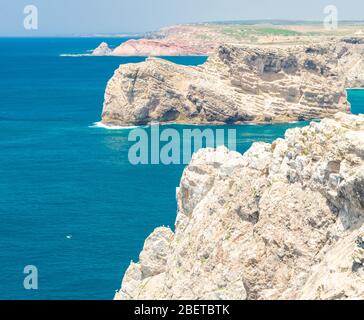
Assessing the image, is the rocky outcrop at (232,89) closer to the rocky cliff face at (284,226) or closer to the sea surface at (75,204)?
the sea surface at (75,204)

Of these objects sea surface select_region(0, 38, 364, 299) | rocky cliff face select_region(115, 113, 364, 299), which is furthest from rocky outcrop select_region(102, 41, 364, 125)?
rocky cliff face select_region(115, 113, 364, 299)

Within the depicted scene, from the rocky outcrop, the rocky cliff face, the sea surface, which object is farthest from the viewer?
the rocky outcrop

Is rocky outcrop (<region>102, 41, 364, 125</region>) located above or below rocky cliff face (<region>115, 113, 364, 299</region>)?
below

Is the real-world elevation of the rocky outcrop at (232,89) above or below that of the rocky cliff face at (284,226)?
below

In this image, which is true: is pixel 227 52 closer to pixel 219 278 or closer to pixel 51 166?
pixel 51 166

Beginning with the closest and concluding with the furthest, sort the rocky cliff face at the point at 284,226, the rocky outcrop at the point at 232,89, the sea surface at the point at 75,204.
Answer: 1. the rocky cliff face at the point at 284,226
2. the sea surface at the point at 75,204
3. the rocky outcrop at the point at 232,89

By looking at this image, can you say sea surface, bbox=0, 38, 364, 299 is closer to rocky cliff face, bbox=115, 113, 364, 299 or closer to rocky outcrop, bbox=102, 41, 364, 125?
rocky outcrop, bbox=102, 41, 364, 125

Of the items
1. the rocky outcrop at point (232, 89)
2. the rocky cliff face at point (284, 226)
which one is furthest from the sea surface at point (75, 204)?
the rocky cliff face at point (284, 226)

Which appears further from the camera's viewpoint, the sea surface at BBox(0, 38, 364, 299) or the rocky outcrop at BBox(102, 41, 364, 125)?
the rocky outcrop at BBox(102, 41, 364, 125)
